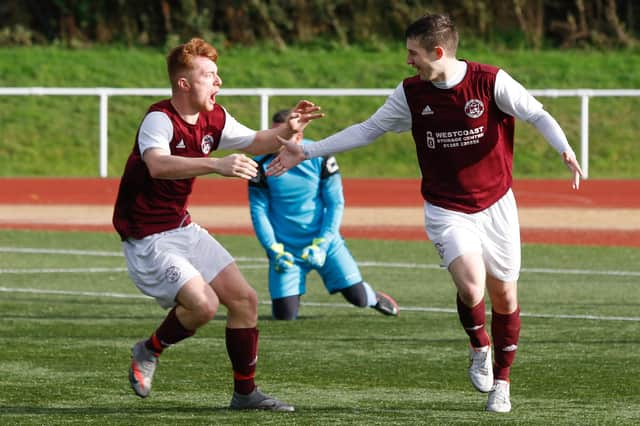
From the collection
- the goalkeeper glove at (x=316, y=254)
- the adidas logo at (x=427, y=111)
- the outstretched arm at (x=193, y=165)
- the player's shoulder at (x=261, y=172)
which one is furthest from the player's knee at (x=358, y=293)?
the outstretched arm at (x=193, y=165)

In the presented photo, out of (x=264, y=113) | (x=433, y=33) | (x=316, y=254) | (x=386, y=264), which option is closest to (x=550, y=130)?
(x=433, y=33)

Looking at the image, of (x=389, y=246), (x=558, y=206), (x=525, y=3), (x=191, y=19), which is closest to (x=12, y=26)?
(x=191, y=19)

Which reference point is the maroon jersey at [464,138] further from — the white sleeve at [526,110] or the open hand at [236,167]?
the open hand at [236,167]

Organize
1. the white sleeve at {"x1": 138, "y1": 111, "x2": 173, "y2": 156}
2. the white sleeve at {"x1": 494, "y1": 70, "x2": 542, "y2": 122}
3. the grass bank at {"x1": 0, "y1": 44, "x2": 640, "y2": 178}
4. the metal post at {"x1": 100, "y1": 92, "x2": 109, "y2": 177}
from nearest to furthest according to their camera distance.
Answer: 1. the white sleeve at {"x1": 138, "y1": 111, "x2": 173, "y2": 156}
2. the white sleeve at {"x1": 494, "y1": 70, "x2": 542, "y2": 122}
3. the metal post at {"x1": 100, "y1": 92, "x2": 109, "y2": 177}
4. the grass bank at {"x1": 0, "y1": 44, "x2": 640, "y2": 178}

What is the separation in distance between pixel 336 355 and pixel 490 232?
213 centimetres

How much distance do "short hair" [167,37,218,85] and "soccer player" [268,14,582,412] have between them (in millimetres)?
1019

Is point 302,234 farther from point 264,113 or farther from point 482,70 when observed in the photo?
point 264,113

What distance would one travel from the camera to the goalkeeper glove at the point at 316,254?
11.5 m

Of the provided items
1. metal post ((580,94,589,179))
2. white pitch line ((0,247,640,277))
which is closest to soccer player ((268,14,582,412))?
white pitch line ((0,247,640,277))

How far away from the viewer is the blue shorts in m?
11.5

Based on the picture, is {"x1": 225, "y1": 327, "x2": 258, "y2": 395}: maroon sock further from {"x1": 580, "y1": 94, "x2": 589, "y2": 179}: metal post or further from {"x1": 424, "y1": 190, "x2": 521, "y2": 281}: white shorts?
{"x1": 580, "y1": 94, "x2": 589, "y2": 179}: metal post

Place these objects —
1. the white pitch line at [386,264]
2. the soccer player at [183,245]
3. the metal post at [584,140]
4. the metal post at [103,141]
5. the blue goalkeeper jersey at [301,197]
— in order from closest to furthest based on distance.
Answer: the soccer player at [183,245]
the blue goalkeeper jersey at [301,197]
the white pitch line at [386,264]
the metal post at [584,140]
the metal post at [103,141]

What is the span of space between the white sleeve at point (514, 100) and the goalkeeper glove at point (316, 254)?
3865 mm

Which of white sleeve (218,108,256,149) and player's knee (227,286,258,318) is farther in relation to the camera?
white sleeve (218,108,256,149)
